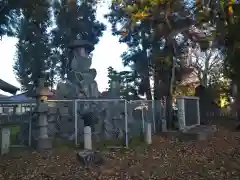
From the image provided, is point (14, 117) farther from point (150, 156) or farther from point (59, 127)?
point (150, 156)

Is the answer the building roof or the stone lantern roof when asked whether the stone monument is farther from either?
the building roof

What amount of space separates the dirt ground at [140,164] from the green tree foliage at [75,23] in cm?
2025

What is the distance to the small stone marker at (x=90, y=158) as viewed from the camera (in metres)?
8.56

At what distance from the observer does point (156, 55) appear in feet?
63.1

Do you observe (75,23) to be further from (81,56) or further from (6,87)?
(6,87)

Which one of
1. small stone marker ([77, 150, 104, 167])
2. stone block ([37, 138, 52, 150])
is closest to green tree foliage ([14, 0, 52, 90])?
stone block ([37, 138, 52, 150])

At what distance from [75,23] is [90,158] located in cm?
2240

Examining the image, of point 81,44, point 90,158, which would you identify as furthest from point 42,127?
point 81,44

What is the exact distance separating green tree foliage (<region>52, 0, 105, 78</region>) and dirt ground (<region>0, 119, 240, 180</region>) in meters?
20.2

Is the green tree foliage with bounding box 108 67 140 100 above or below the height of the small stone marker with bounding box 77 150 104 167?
above

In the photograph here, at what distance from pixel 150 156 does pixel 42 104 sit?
4.17m

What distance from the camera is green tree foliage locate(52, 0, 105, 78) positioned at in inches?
1154

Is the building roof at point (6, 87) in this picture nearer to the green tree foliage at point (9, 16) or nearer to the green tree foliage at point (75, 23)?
the green tree foliage at point (9, 16)

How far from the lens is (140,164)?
28.9ft
